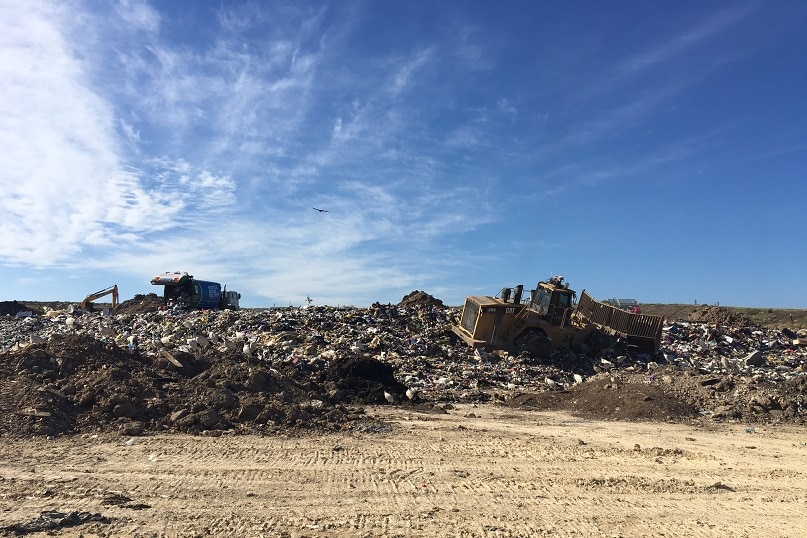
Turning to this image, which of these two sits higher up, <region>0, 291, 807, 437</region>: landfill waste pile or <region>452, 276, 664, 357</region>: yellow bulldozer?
<region>452, 276, 664, 357</region>: yellow bulldozer

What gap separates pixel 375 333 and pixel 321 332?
165 centimetres

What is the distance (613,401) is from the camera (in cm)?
1109

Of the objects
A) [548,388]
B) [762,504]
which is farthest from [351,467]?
[548,388]

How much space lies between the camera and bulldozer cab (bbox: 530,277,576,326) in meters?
16.0

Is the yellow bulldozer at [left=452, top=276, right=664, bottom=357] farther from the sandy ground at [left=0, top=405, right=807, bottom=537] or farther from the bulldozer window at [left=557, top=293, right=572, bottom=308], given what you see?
the sandy ground at [left=0, top=405, right=807, bottom=537]

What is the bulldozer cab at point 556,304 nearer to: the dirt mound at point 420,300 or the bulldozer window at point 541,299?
the bulldozer window at point 541,299

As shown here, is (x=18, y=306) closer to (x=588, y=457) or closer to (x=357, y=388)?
(x=357, y=388)

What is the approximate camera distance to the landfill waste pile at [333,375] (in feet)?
25.8

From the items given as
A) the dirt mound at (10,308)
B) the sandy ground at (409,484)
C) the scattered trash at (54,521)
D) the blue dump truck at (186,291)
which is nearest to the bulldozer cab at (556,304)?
the sandy ground at (409,484)

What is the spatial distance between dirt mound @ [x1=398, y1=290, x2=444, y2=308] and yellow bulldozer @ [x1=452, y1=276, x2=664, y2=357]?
17.6 feet

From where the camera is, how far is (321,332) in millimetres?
17062

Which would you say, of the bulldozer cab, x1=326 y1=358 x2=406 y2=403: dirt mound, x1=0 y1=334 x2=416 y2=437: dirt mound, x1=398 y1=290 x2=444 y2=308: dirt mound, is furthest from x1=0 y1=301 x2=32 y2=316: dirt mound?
the bulldozer cab

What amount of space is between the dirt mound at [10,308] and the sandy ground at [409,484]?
28.6 meters

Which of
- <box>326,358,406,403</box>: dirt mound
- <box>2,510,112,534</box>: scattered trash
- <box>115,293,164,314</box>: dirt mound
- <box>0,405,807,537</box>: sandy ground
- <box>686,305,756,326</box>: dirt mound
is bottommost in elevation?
<box>2,510,112,534</box>: scattered trash
